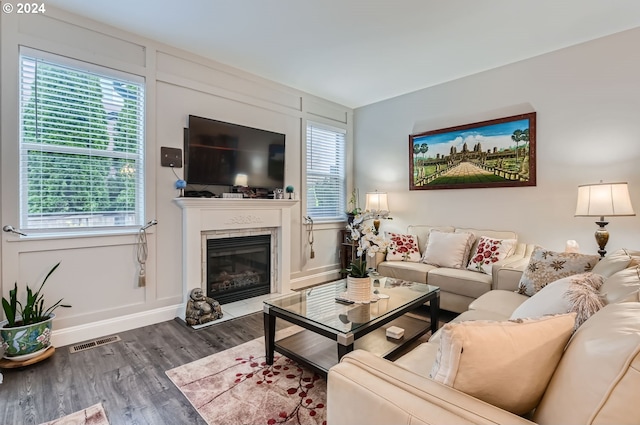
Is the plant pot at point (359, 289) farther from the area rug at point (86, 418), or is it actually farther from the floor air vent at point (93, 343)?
the floor air vent at point (93, 343)

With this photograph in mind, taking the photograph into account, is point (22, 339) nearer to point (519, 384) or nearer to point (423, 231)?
point (519, 384)

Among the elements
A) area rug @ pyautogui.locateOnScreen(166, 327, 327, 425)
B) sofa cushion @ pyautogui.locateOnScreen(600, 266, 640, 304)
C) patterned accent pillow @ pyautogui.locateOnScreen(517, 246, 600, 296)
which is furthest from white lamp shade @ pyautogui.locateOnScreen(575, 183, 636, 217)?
area rug @ pyautogui.locateOnScreen(166, 327, 327, 425)

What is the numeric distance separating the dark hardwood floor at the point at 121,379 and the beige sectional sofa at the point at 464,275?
692mm

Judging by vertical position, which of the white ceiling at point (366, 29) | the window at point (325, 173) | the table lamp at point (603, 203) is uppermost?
the white ceiling at point (366, 29)

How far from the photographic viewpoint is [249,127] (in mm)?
3746

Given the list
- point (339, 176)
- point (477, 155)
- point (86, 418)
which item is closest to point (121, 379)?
point (86, 418)

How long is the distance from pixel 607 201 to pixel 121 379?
13.1ft

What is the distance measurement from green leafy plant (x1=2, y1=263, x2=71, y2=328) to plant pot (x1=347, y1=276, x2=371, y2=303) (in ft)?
7.67

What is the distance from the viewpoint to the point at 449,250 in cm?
352

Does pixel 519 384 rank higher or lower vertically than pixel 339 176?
lower

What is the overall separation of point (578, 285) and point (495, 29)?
2460mm

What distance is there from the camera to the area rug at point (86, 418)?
1.68 m

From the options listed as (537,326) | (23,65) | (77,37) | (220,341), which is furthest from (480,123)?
(23,65)

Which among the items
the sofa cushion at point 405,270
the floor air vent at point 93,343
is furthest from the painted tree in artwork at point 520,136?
the floor air vent at point 93,343
